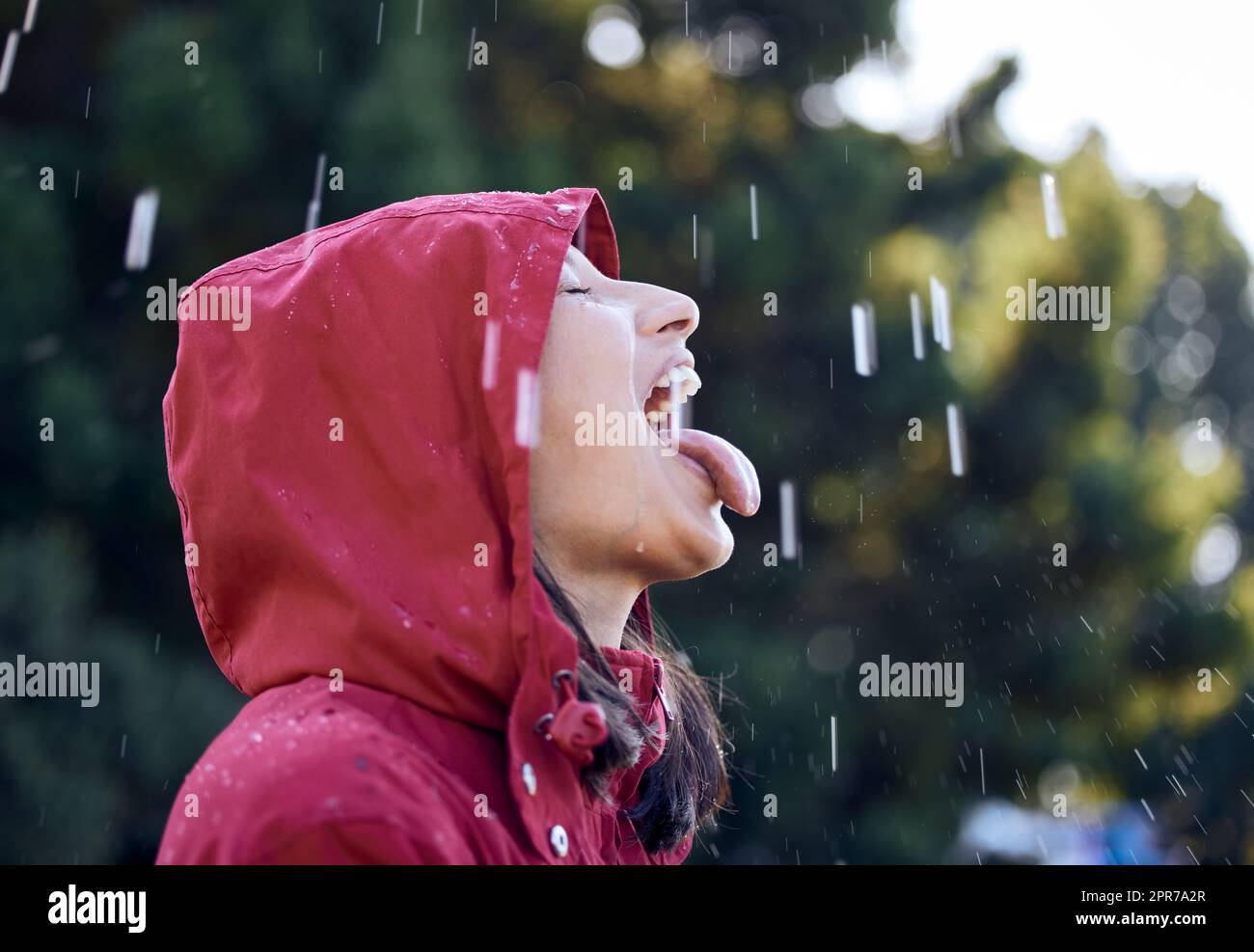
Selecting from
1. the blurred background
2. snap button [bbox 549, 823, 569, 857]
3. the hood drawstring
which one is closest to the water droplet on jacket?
the hood drawstring

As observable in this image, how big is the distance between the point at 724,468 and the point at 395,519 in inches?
19.6

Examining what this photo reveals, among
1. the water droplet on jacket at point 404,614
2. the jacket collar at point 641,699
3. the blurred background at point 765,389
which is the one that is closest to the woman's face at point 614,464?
the jacket collar at point 641,699

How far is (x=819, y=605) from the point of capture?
21.7 ft

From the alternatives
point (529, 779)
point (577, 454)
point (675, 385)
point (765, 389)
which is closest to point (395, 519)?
point (577, 454)

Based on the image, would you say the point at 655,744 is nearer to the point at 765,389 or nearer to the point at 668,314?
the point at 668,314

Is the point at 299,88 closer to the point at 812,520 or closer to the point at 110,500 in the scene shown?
the point at 110,500

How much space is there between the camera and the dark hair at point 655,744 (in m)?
1.71

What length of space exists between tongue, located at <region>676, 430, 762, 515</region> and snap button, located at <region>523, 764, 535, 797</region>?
0.54 metres

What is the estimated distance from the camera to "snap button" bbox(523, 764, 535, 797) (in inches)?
60.8

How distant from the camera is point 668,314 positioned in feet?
6.42

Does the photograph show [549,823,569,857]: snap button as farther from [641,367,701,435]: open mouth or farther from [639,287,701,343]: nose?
[639,287,701,343]: nose

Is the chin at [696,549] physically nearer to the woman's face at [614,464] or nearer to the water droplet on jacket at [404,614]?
the woman's face at [614,464]
